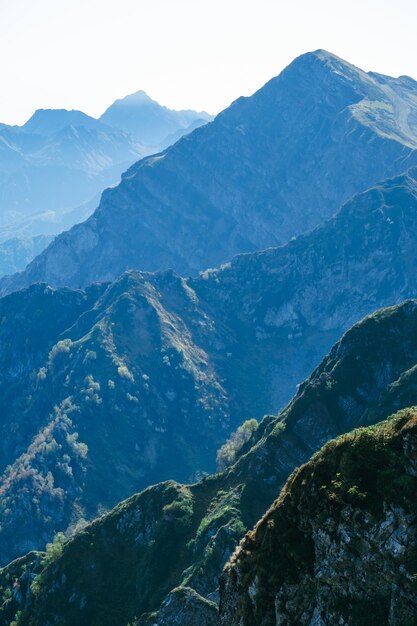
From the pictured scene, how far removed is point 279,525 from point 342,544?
5380 millimetres

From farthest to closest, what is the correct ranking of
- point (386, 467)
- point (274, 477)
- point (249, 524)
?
point (274, 477) < point (249, 524) < point (386, 467)

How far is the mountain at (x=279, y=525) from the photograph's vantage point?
38219mm

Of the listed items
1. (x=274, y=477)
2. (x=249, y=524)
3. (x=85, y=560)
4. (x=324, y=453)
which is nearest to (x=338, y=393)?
(x=274, y=477)

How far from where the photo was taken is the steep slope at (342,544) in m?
36.5

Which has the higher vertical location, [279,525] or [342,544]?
[279,525]

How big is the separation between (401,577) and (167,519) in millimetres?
87883

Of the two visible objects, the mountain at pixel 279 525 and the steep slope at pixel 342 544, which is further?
the mountain at pixel 279 525

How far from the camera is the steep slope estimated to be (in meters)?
36.5

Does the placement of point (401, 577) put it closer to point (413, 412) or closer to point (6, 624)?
point (413, 412)

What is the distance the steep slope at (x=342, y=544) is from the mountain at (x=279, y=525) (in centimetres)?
8

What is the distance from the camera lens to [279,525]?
42969 millimetres

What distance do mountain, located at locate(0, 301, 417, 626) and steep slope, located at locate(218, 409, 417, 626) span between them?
0.08m

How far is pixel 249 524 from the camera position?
113 m

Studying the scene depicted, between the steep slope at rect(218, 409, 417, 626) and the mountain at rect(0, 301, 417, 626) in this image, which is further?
the mountain at rect(0, 301, 417, 626)
